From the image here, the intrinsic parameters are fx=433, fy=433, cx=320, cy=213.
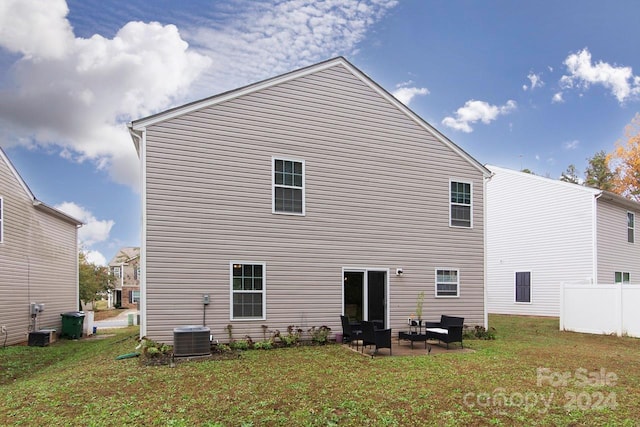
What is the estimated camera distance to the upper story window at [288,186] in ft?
37.9

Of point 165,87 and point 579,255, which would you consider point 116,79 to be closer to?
point 165,87

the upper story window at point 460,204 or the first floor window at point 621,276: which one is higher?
the upper story window at point 460,204

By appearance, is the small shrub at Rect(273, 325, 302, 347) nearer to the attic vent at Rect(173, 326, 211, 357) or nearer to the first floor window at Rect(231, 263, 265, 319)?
the first floor window at Rect(231, 263, 265, 319)

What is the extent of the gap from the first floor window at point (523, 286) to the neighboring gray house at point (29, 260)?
68.9 ft

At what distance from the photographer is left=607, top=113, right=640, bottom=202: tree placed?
31.1 meters

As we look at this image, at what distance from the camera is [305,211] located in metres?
11.7

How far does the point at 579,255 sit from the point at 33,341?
2193cm

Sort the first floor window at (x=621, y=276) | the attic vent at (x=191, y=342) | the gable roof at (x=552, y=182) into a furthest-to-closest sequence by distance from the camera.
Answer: the first floor window at (x=621, y=276)
the gable roof at (x=552, y=182)
the attic vent at (x=191, y=342)

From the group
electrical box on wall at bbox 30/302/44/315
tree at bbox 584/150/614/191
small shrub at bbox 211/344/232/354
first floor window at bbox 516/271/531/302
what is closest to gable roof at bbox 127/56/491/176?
small shrub at bbox 211/344/232/354

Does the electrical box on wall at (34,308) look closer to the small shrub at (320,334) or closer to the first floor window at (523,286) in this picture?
the small shrub at (320,334)

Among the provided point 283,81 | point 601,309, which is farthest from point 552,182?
point 283,81

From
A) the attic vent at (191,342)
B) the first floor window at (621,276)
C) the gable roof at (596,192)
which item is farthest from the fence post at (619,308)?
the attic vent at (191,342)

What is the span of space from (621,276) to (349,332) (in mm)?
16650

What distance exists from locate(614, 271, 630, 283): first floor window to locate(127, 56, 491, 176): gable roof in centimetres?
1115
